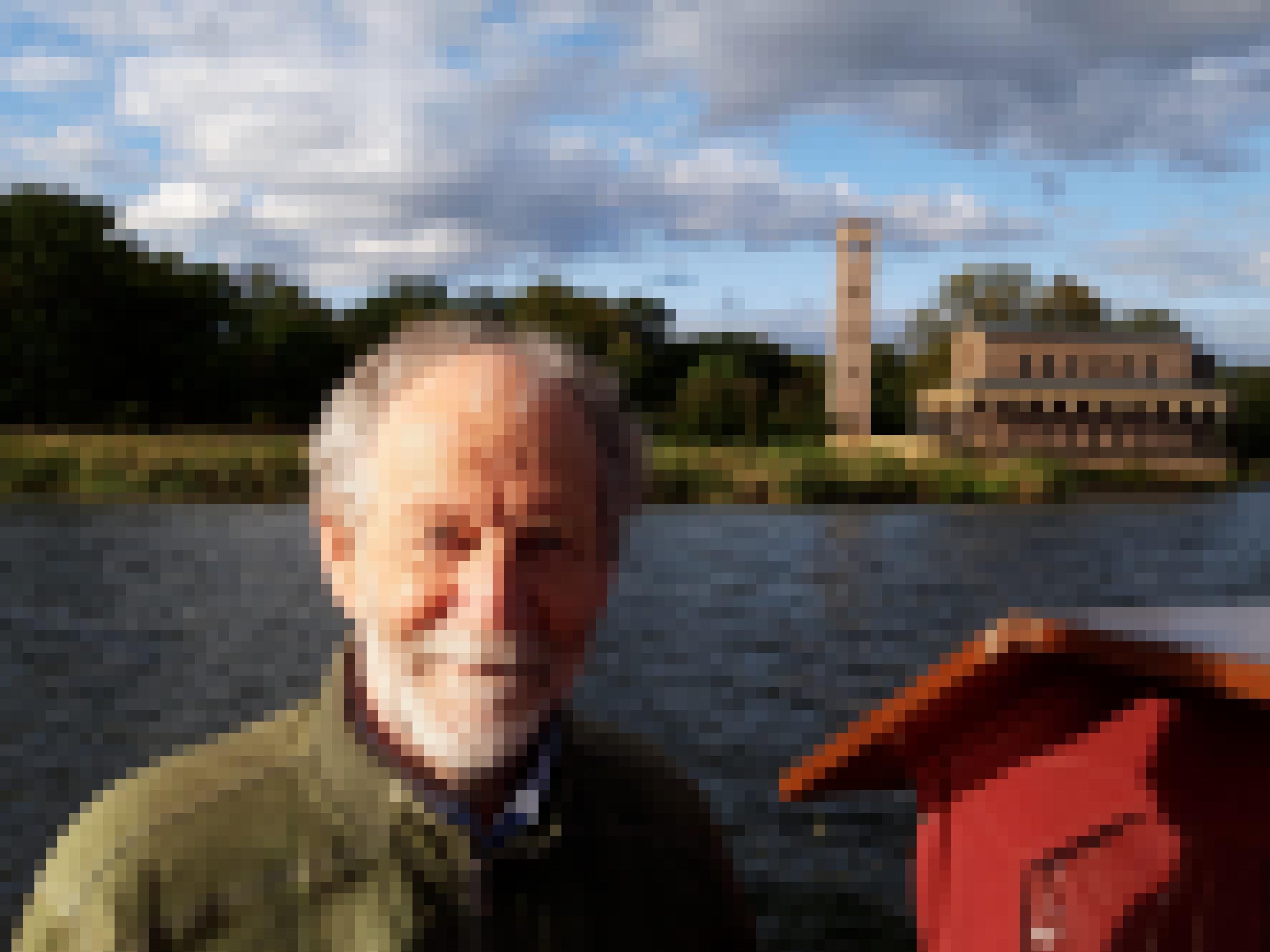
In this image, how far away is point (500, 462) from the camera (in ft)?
4.41

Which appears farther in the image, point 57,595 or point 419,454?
point 57,595

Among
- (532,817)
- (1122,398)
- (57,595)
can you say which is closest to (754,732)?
(532,817)

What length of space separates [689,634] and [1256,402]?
61.1m

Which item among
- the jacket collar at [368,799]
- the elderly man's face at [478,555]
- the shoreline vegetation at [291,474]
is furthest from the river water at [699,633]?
the shoreline vegetation at [291,474]

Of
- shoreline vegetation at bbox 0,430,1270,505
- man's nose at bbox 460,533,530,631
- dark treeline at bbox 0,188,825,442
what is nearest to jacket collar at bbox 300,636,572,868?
man's nose at bbox 460,533,530,631

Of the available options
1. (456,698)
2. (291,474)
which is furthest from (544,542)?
(291,474)

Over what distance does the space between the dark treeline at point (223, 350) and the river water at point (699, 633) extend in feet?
42.4

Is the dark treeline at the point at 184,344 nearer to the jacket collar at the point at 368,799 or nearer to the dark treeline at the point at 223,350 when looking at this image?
the dark treeline at the point at 223,350

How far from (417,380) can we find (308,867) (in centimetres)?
57

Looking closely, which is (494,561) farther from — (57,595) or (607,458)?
(57,595)

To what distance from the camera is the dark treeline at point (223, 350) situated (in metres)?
60.6

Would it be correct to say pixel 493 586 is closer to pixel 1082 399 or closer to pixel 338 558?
pixel 338 558

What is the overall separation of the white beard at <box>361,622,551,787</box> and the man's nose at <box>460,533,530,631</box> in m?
0.02

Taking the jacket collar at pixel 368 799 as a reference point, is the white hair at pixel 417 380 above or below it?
above
